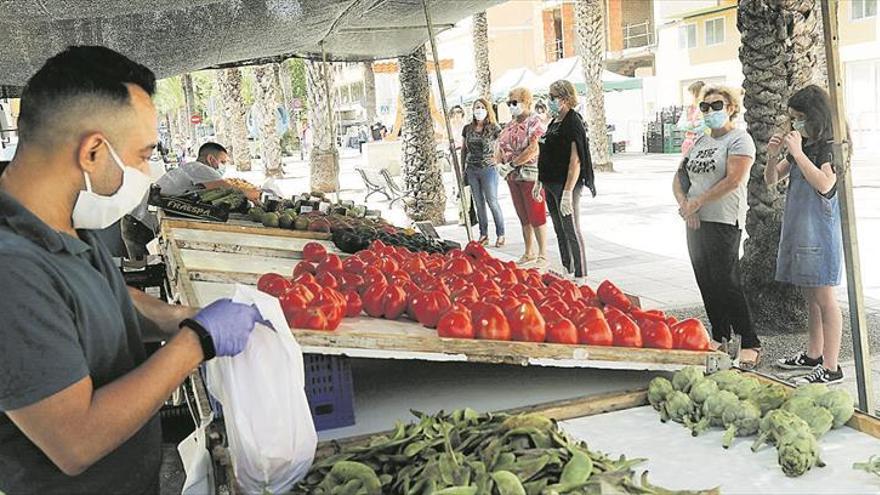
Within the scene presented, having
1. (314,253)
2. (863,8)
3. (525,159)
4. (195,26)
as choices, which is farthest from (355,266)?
(863,8)

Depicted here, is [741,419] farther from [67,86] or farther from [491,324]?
[67,86]

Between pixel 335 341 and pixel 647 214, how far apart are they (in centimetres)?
1156

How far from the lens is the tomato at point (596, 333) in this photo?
2.80 meters

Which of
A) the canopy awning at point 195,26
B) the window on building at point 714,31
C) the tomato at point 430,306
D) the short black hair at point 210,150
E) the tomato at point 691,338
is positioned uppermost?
the window on building at point 714,31

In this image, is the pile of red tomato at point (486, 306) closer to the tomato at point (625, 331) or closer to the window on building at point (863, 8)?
the tomato at point (625, 331)

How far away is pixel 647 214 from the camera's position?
13.4 m

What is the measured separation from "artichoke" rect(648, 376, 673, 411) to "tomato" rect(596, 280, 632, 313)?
0.48 m

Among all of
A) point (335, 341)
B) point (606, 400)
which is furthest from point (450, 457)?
point (606, 400)

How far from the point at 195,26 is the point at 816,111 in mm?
4254

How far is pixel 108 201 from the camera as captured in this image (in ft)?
6.19

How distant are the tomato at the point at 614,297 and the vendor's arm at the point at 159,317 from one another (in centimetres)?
167

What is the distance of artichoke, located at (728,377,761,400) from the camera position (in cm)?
253

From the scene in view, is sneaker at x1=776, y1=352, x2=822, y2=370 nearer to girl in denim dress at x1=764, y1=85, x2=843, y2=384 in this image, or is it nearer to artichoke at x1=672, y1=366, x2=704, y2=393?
girl in denim dress at x1=764, y1=85, x2=843, y2=384

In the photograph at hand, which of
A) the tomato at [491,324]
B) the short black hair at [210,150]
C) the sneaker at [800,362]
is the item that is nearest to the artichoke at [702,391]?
the tomato at [491,324]
